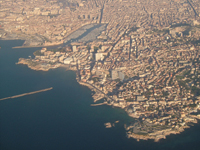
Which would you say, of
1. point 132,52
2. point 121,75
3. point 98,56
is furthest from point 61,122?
point 132,52

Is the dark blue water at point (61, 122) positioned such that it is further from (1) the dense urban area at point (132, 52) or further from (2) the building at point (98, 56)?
(2) the building at point (98, 56)

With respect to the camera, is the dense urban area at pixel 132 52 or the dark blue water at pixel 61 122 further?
the dense urban area at pixel 132 52

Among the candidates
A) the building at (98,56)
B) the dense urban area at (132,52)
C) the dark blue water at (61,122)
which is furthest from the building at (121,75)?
the building at (98,56)

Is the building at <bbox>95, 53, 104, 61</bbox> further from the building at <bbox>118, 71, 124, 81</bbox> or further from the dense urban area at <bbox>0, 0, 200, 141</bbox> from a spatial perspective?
the building at <bbox>118, 71, 124, 81</bbox>

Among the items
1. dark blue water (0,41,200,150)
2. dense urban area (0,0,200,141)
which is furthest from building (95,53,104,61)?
dark blue water (0,41,200,150)

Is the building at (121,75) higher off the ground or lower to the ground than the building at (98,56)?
lower
